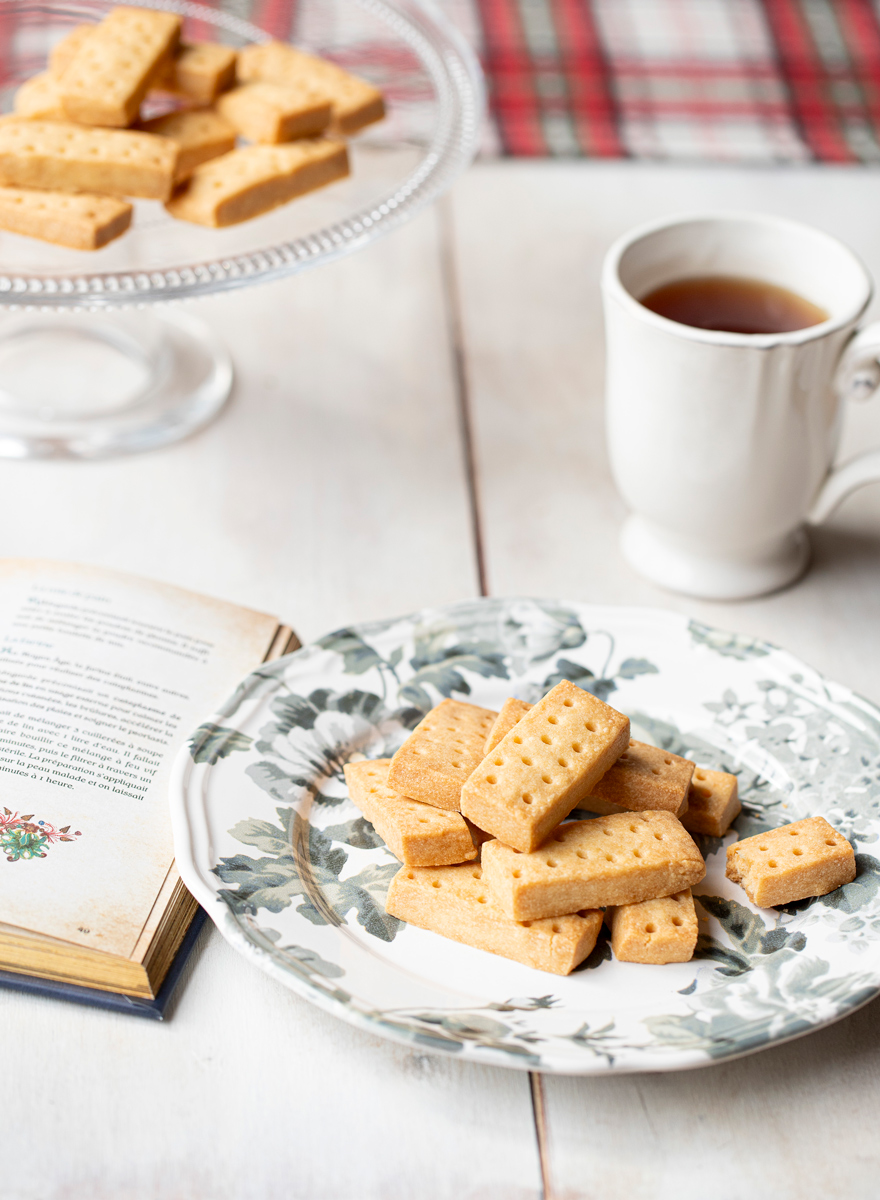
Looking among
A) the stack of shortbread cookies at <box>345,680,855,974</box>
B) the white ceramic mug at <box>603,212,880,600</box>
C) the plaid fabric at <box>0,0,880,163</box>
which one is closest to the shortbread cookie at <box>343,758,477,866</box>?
the stack of shortbread cookies at <box>345,680,855,974</box>

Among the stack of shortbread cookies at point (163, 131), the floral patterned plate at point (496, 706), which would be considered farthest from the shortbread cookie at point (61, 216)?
the floral patterned plate at point (496, 706)

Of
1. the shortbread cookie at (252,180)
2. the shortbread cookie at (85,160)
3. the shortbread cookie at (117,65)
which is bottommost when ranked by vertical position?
the shortbread cookie at (252,180)

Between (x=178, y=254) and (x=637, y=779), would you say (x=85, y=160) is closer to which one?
(x=178, y=254)

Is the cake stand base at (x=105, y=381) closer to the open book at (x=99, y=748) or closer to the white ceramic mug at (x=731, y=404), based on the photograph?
the open book at (x=99, y=748)

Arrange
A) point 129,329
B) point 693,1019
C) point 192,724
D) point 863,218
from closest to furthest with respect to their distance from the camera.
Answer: point 693,1019, point 192,724, point 129,329, point 863,218

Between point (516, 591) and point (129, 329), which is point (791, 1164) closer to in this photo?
point (516, 591)

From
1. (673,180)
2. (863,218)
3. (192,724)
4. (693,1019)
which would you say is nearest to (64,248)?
(192,724)
